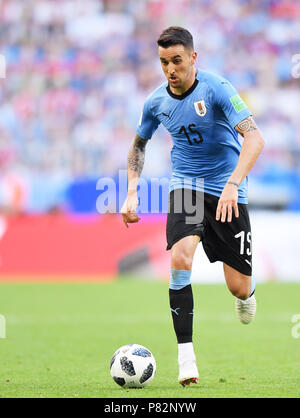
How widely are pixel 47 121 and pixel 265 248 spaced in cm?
709

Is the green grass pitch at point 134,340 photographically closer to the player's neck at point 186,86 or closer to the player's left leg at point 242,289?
the player's left leg at point 242,289

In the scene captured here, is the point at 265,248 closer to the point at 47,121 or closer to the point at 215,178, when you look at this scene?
the point at 47,121

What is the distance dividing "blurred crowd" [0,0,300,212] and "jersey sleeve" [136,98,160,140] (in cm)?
1006

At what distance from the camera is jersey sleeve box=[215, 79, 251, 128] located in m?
5.71

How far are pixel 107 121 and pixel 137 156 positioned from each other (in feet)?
44.6

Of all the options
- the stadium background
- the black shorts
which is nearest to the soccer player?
the black shorts

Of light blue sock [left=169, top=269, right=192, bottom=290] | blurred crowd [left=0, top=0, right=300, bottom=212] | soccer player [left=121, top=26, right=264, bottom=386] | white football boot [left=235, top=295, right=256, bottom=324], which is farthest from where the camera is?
blurred crowd [left=0, top=0, right=300, bottom=212]

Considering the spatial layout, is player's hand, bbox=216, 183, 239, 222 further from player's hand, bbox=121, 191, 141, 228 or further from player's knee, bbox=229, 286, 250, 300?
player's knee, bbox=229, 286, 250, 300

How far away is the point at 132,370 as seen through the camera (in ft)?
18.0

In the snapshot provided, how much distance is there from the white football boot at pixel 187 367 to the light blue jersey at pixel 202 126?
130 centimetres

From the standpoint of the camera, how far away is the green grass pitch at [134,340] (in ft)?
17.9

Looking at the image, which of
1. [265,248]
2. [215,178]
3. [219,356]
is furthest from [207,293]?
[215,178]

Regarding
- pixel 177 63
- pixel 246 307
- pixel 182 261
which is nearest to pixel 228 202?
pixel 182 261

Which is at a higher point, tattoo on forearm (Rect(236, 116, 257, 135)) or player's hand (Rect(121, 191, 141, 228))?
tattoo on forearm (Rect(236, 116, 257, 135))
